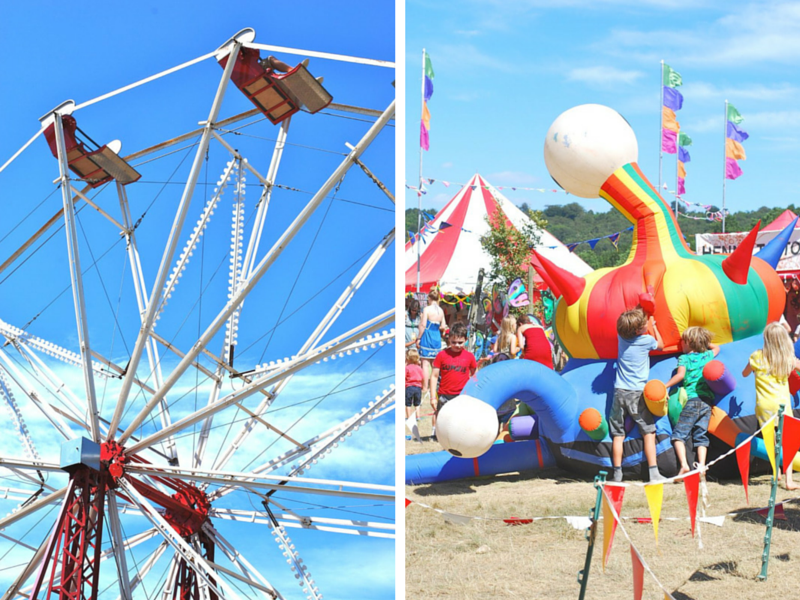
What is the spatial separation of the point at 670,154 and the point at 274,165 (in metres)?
21.7

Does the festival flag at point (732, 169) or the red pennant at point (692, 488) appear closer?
the red pennant at point (692, 488)

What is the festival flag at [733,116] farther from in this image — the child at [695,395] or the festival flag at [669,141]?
the child at [695,395]

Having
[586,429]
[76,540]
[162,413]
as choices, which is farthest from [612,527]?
[162,413]

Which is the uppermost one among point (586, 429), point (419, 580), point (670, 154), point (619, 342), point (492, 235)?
point (670, 154)

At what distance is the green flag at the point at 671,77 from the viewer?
2670cm

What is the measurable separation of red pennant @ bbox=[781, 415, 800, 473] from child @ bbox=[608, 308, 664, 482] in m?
1.42

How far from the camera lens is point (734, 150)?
31.1 metres

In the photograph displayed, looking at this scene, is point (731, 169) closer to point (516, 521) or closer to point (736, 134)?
point (736, 134)

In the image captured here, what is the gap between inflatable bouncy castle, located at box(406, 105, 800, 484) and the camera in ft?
26.6

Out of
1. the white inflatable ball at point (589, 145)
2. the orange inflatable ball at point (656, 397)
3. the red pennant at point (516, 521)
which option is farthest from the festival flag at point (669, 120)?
the red pennant at point (516, 521)

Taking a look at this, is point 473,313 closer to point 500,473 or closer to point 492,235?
point 492,235

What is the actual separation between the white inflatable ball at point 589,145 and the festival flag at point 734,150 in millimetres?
24187

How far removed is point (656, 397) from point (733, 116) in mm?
25859

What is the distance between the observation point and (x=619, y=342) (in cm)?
820
